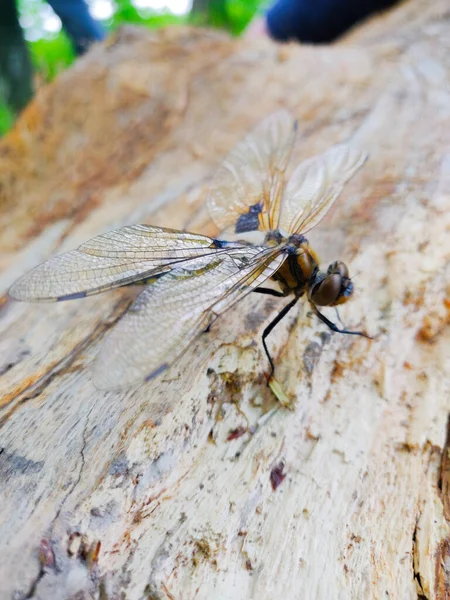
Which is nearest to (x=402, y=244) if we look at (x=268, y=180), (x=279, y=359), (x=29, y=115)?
(x=268, y=180)

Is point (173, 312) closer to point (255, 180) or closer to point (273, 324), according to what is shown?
point (273, 324)

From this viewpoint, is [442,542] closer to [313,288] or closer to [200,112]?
[313,288]

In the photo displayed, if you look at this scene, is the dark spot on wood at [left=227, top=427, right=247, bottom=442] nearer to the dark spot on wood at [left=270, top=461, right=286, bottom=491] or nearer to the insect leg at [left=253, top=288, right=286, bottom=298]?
the dark spot on wood at [left=270, top=461, right=286, bottom=491]

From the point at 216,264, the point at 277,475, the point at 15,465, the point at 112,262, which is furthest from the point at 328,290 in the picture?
the point at 15,465

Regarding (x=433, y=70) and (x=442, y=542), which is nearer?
(x=442, y=542)

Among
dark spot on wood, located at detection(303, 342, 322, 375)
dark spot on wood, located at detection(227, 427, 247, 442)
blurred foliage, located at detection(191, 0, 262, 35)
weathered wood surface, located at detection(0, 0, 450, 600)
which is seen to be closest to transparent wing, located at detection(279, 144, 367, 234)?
weathered wood surface, located at detection(0, 0, 450, 600)
